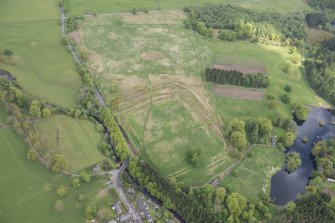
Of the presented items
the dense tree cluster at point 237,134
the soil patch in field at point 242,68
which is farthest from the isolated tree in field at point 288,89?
the dense tree cluster at point 237,134

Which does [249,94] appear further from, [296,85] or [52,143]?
[52,143]

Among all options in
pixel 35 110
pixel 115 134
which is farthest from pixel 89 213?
pixel 35 110

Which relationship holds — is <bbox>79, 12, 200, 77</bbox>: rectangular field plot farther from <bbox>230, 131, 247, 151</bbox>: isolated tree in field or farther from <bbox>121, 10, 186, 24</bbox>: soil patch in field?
<bbox>230, 131, 247, 151</bbox>: isolated tree in field

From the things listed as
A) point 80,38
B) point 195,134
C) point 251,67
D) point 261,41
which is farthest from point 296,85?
point 80,38

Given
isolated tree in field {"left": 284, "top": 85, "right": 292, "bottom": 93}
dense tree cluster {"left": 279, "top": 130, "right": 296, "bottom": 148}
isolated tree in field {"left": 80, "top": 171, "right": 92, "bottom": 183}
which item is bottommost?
isolated tree in field {"left": 80, "top": 171, "right": 92, "bottom": 183}

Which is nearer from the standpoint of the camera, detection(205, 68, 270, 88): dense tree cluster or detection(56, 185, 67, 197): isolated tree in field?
detection(56, 185, 67, 197): isolated tree in field

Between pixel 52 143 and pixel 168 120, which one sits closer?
pixel 52 143

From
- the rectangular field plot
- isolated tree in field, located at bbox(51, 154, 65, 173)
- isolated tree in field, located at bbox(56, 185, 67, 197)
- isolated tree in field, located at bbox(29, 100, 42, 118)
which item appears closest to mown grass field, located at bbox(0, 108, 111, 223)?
isolated tree in field, located at bbox(56, 185, 67, 197)
